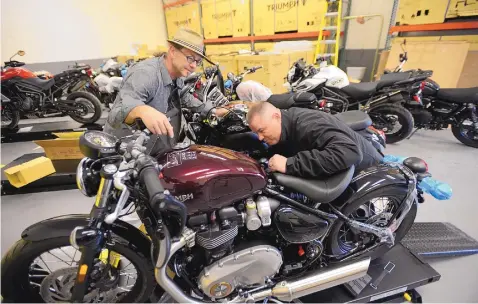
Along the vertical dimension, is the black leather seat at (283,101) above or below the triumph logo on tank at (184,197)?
below

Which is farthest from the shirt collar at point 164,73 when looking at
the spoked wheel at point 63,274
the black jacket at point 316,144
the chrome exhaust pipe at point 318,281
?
the chrome exhaust pipe at point 318,281

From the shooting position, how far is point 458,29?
3.95m

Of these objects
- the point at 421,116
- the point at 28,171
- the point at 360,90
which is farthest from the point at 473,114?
the point at 28,171

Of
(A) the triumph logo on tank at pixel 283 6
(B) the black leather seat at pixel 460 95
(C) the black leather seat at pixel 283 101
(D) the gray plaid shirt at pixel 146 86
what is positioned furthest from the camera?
(A) the triumph logo on tank at pixel 283 6

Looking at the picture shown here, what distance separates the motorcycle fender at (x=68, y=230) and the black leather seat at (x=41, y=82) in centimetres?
398

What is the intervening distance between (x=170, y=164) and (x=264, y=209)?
1.47 ft

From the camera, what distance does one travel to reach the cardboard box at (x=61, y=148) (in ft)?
8.42

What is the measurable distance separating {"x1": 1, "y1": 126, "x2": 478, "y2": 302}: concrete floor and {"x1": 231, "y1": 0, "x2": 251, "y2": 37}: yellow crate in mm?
4554

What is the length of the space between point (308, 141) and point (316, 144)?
0.17ft

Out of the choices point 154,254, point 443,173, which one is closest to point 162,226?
point 154,254

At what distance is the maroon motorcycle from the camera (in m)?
1.01

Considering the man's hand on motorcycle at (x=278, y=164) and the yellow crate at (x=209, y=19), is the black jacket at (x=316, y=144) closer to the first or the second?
the man's hand on motorcycle at (x=278, y=164)

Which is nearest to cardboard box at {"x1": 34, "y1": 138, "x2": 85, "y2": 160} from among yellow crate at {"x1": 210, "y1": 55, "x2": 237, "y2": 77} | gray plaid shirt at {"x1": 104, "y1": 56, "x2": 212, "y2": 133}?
gray plaid shirt at {"x1": 104, "y1": 56, "x2": 212, "y2": 133}

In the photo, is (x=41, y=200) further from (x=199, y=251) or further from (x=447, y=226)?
(x=447, y=226)
